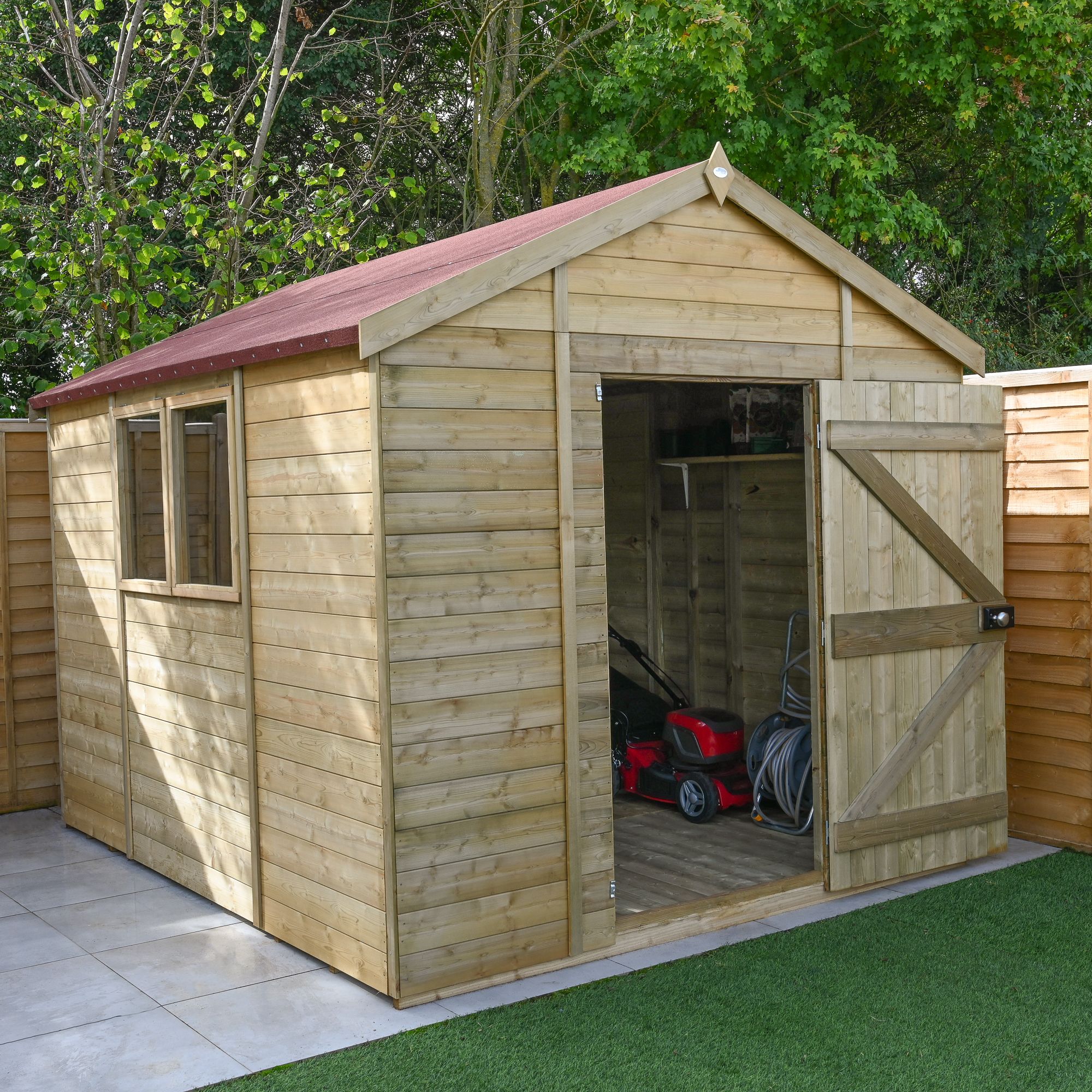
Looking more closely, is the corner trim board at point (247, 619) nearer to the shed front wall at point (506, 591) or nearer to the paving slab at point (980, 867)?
the shed front wall at point (506, 591)

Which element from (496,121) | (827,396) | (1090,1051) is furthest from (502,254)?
(496,121)

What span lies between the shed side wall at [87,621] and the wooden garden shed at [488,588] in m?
0.04

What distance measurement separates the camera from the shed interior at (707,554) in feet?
21.7

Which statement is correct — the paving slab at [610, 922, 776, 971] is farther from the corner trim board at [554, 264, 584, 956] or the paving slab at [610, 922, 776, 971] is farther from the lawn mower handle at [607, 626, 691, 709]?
the lawn mower handle at [607, 626, 691, 709]

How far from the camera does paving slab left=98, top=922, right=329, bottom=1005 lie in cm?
447

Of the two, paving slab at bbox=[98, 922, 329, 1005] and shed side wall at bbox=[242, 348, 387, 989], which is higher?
shed side wall at bbox=[242, 348, 387, 989]

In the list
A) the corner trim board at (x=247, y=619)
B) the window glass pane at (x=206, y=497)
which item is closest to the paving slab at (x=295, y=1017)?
the corner trim board at (x=247, y=619)

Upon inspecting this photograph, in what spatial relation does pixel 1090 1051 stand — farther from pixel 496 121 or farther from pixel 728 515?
pixel 496 121

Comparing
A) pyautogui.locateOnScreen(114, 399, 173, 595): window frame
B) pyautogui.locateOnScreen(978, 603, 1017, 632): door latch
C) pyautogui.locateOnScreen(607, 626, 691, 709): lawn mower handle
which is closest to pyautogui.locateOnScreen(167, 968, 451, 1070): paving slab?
pyautogui.locateOnScreen(114, 399, 173, 595): window frame

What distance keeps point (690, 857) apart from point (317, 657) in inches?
87.6

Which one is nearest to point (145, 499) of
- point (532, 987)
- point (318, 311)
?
point (318, 311)

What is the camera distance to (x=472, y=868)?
171 inches

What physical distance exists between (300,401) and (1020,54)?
9485mm

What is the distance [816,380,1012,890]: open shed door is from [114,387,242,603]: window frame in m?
2.36
